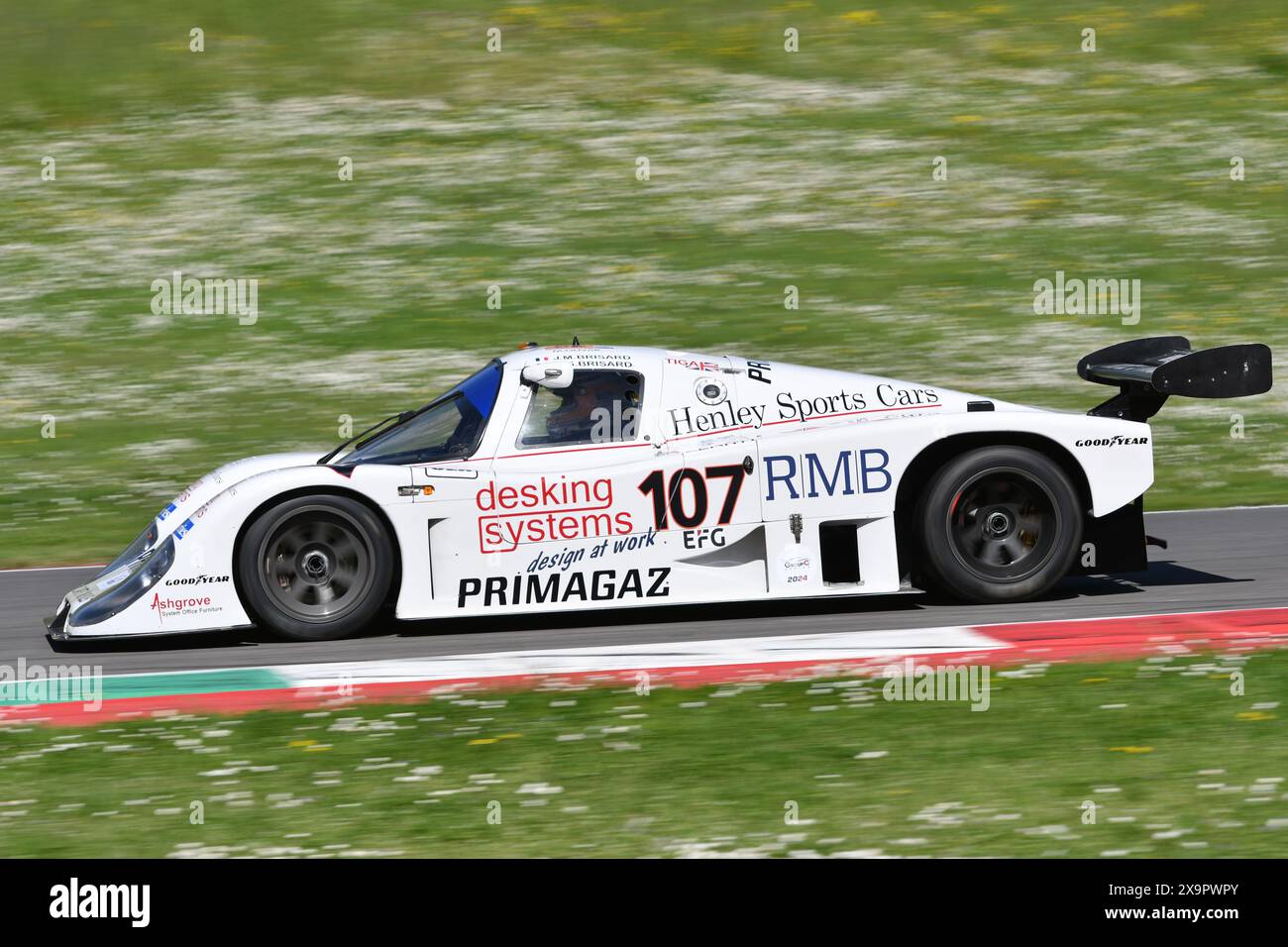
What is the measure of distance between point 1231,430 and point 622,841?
34.0ft

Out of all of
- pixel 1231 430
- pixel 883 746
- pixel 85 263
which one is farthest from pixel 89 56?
pixel 883 746

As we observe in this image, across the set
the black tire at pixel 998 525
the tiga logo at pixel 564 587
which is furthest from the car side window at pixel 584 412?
the black tire at pixel 998 525

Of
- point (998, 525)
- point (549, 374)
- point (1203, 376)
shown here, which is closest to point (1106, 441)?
point (1203, 376)

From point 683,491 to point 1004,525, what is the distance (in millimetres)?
1817

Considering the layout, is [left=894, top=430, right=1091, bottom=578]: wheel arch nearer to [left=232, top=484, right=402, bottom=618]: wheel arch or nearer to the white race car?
the white race car

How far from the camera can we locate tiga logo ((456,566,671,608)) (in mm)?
8305

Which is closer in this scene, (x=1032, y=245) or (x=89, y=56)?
(x=1032, y=245)

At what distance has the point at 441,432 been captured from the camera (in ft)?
28.3

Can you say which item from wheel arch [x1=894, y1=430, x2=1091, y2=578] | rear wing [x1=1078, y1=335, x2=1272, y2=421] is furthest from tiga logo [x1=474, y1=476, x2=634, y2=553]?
rear wing [x1=1078, y1=335, x2=1272, y2=421]

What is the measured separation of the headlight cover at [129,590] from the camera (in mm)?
8180

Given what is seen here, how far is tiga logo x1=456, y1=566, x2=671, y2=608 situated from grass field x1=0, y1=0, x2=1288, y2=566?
4383 millimetres

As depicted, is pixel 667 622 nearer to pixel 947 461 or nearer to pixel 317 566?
pixel 947 461

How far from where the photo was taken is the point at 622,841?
17.7 ft
